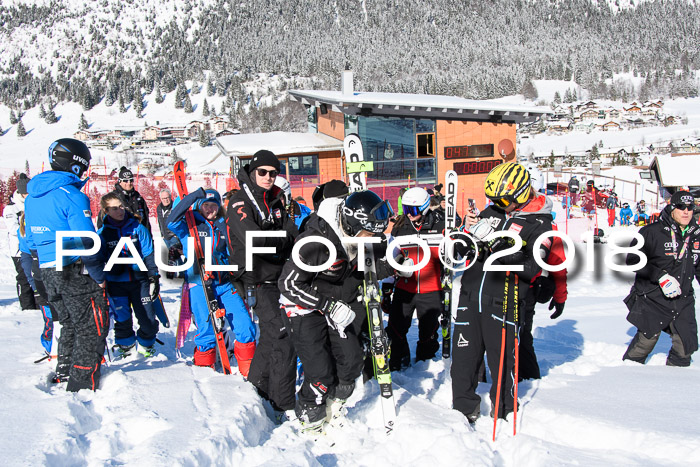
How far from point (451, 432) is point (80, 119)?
151301 mm

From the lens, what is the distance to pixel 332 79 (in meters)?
155

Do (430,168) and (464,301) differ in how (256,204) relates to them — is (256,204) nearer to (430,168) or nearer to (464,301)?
(464,301)

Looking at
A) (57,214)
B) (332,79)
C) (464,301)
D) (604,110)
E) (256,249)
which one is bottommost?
(464,301)

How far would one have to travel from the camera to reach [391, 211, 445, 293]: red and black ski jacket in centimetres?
519

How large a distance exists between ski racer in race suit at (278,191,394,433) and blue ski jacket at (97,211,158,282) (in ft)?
8.11

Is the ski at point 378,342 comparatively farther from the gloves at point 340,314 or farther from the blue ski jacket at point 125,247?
the blue ski jacket at point 125,247

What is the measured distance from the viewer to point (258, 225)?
12.8ft

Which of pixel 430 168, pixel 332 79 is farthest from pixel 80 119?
pixel 430 168

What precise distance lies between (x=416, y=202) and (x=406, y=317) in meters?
1.25

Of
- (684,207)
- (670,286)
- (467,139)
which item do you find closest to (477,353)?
(670,286)

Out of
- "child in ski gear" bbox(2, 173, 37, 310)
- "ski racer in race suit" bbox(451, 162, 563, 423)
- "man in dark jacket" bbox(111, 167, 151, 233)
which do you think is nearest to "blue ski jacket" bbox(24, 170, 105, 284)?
"ski racer in race suit" bbox(451, 162, 563, 423)

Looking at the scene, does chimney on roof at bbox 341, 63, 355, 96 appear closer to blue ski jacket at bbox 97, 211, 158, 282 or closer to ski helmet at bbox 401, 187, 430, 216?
ski helmet at bbox 401, 187, 430, 216

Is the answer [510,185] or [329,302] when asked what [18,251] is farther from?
[510,185]

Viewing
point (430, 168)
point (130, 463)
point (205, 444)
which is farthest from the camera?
point (430, 168)
